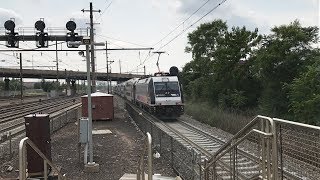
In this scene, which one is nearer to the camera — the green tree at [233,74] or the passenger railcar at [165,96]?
the passenger railcar at [165,96]

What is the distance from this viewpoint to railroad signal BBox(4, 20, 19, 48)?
2469cm

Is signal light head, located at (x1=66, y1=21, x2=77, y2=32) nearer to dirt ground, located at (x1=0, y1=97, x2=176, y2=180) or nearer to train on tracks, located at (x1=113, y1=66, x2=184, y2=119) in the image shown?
dirt ground, located at (x1=0, y1=97, x2=176, y2=180)

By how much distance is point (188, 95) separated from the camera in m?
51.1

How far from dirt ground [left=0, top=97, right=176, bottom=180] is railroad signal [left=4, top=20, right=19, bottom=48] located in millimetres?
6777

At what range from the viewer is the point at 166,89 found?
1167 inches

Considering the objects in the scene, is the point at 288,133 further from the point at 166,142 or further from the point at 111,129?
the point at 111,129

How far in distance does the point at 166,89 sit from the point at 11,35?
434 inches

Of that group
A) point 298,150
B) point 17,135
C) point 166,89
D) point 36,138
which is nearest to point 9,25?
point 17,135

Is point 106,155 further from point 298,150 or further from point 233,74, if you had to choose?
point 233,74

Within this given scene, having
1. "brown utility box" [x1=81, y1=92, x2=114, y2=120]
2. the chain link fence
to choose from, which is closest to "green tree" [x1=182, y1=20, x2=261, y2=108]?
"brown utility box" [x1=81, y1=92, x2=114, y2=120]

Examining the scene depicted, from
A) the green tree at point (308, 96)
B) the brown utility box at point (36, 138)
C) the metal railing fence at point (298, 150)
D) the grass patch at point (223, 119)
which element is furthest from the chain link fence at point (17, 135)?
the green tree at point (308, 96)

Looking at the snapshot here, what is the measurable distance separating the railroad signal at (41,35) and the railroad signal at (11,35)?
1259 millimetres

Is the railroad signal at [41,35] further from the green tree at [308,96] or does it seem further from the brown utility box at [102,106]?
the green tree at [308,96]

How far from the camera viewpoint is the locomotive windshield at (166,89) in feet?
96.7
